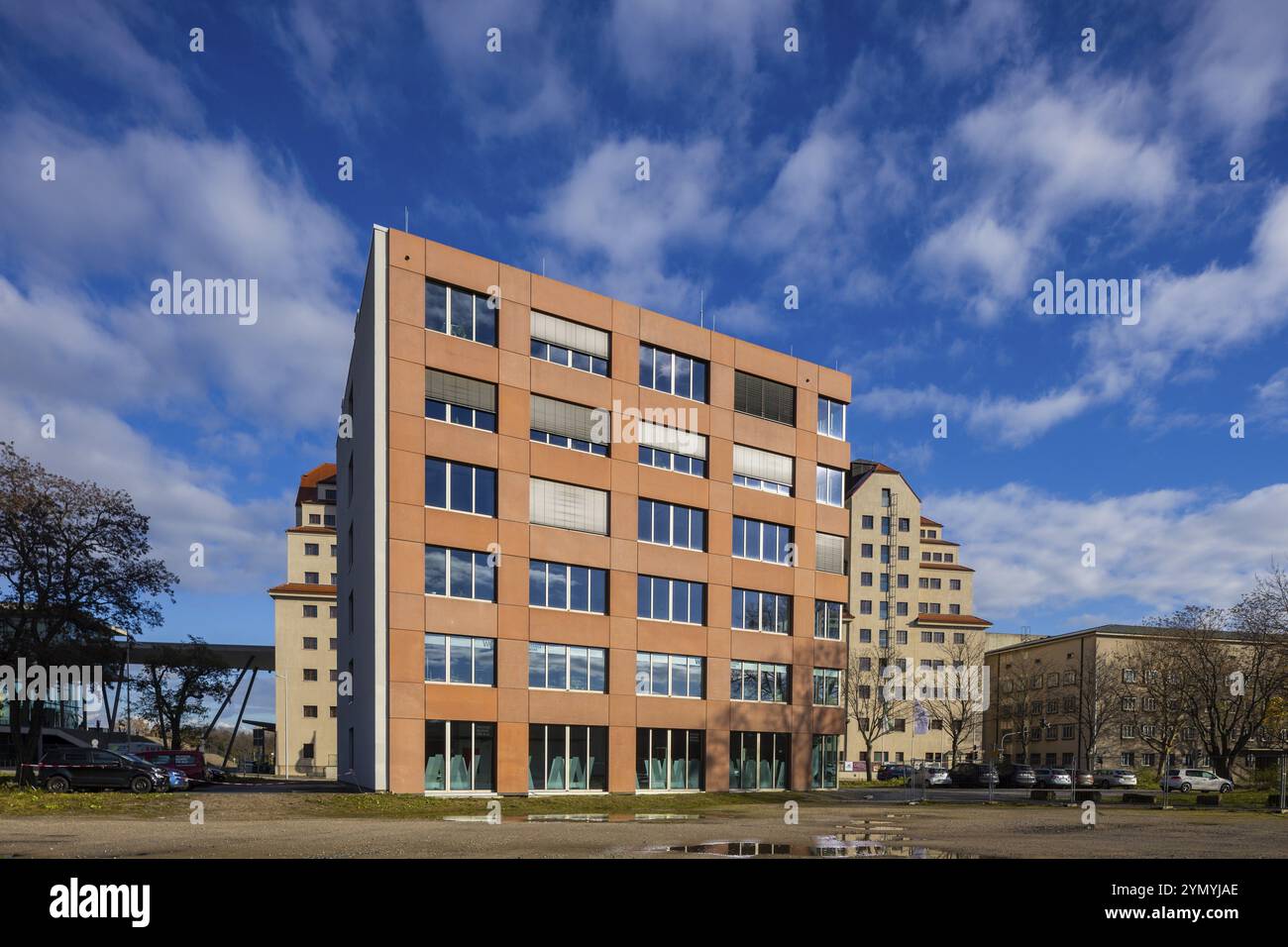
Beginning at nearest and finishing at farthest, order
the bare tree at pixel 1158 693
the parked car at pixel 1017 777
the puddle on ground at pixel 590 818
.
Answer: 1. the puddle on ground at pixel 590 818
2. the parked car at pixel 1017 777
3. the bare tree at pixel 1158 693

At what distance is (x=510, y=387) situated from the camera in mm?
39500

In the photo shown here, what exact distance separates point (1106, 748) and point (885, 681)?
21261mm

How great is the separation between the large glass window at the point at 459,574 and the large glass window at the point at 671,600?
23.6ft

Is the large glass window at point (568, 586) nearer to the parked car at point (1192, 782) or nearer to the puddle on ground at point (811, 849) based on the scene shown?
the puddle on ground at point (811, 849)

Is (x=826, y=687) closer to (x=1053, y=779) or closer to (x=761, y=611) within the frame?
(x=761, y=611)

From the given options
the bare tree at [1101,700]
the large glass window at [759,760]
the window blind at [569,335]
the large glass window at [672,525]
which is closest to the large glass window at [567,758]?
the large glass window at [759,760]

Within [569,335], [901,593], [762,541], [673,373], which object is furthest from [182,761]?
[901,593]

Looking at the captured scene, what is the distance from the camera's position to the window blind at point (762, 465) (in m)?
46.6

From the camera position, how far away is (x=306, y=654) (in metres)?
98.4

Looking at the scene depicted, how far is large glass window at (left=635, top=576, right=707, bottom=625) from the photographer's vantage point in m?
42.8

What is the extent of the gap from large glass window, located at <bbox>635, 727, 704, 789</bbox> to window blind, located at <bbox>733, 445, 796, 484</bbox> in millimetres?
12047

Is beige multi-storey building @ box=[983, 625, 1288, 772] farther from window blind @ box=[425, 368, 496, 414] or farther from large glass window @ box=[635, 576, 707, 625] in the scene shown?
window blind @ box=[425, 368, 496, 414]

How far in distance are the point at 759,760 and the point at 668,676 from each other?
6958 millimetres

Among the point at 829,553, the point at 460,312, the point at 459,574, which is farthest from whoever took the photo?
the point at 829,553
